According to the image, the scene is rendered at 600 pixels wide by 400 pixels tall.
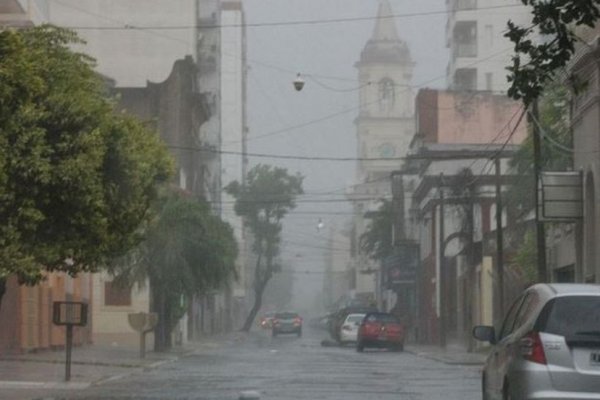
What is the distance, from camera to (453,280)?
75.1 metres

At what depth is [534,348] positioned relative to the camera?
50.3 ft

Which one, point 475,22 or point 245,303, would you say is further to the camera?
point 245,303

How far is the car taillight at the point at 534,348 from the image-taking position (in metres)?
15.3

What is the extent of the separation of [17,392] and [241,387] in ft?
12.8

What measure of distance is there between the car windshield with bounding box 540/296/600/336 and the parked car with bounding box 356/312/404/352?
45.0 m

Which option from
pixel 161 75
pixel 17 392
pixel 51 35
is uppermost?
pixel 161 75

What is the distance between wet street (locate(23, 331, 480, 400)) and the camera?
26203 millimetres

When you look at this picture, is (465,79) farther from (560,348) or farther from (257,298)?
(560,348)

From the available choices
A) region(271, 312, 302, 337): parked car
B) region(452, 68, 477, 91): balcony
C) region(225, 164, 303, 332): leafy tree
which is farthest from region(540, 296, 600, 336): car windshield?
region(225, 164, 303, 332): leafy tree

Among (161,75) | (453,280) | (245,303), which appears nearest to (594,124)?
(453,280)

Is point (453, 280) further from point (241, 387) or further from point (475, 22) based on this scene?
point (241, 387)

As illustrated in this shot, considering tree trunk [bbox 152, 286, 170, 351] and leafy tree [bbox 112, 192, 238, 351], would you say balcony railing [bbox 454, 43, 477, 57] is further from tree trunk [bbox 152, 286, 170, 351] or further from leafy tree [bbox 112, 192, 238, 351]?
tree trunk [bbox 152, 286, 170, 351]

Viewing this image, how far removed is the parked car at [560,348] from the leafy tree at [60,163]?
8029 mm

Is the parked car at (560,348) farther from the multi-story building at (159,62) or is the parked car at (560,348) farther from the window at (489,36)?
the window at (489,36)
